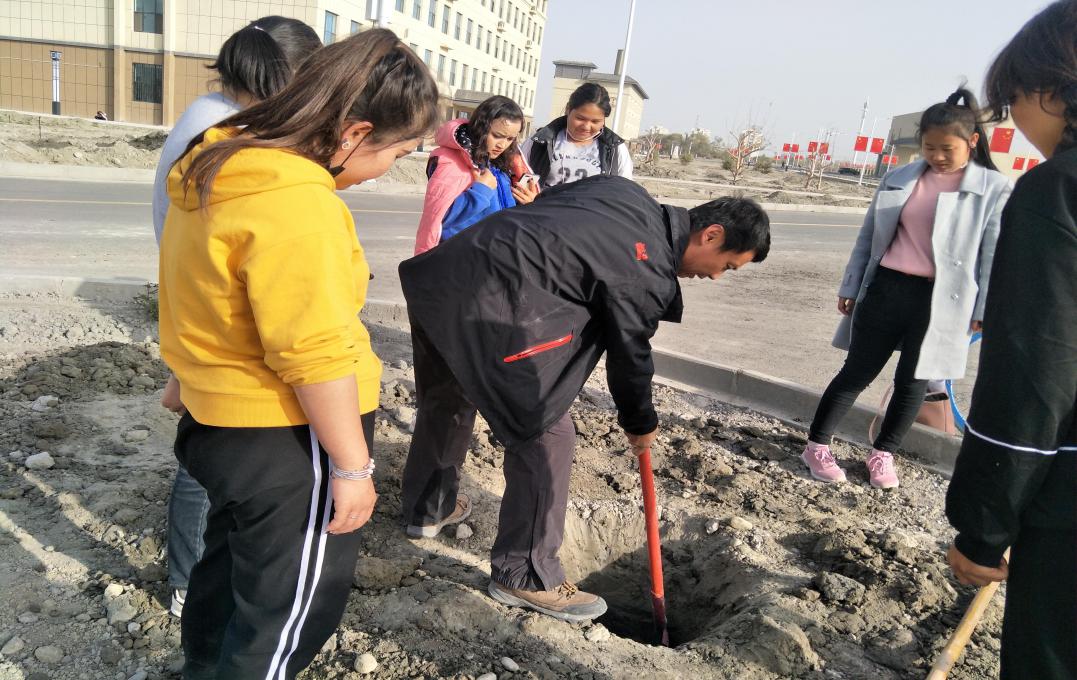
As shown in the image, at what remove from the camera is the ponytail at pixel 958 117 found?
345cm

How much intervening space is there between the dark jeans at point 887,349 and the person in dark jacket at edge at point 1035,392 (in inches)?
91.1

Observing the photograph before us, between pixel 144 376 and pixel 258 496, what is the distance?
2.98m

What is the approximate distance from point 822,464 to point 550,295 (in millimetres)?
2341

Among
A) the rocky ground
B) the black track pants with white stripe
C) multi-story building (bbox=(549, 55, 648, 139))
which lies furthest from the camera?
multi-story building (bbox=(549, 55, 648, 139))

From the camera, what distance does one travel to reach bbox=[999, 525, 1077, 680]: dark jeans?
1.45 metres

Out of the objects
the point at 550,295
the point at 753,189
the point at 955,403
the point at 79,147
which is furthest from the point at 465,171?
the point at 753,189

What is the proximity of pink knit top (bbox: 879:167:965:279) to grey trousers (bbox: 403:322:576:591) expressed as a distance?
2.03 m

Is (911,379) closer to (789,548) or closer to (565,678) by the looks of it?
(789,548)

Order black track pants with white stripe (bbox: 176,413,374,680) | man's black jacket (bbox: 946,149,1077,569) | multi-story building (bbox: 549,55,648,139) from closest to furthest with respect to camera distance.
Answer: man's black jacket (bbox: 946,149,1077,569) < black track pants with white stripe (bbox: 176,413,374,680) < multi-story building (bbox: 549,55,648,139)

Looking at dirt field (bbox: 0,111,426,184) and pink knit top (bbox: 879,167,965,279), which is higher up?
pink knit top (bbox: 879,167,965,279)

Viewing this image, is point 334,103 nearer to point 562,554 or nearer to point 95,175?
→ point 562,554

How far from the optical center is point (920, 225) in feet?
12.1

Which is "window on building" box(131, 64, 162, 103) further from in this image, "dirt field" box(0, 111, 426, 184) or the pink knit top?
the pink knit top

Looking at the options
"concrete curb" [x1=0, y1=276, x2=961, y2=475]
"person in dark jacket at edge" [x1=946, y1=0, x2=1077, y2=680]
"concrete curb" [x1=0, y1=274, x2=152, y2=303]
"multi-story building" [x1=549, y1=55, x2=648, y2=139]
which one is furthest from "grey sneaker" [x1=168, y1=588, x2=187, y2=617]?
"multi-story building" [x1=549, y1=55, x2=648, y2=139]
